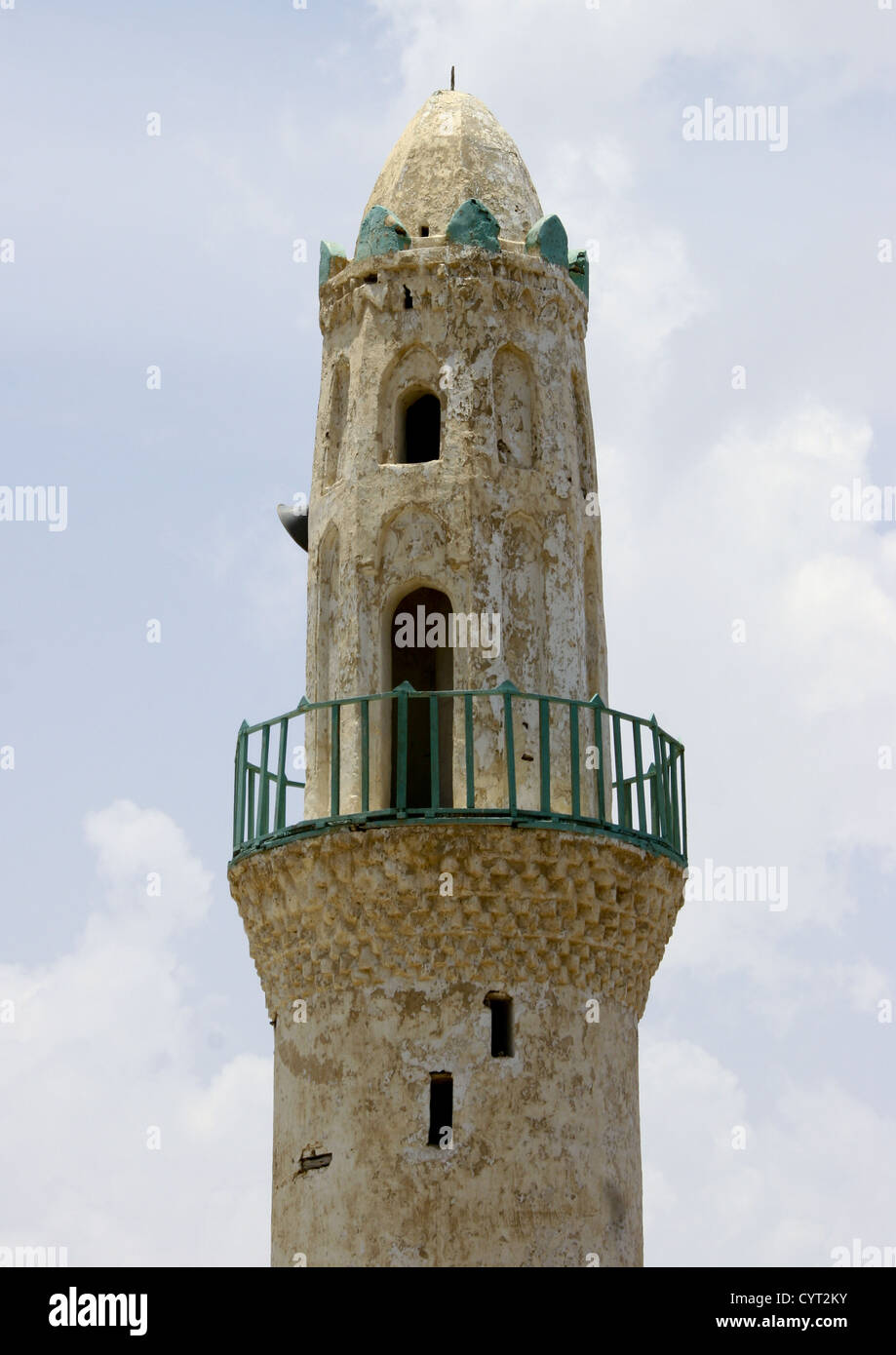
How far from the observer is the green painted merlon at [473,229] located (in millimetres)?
25375

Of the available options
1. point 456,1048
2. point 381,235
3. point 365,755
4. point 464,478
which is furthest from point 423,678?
point 456,1048

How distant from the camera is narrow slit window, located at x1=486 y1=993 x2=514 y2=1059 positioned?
2300 centimetres

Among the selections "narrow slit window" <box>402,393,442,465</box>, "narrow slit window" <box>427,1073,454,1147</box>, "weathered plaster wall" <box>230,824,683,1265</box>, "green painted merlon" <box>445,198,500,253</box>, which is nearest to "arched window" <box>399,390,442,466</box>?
"narrow slit window" <box>402,393,442,465</box>

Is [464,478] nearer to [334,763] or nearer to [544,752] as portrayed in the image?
[544,752]

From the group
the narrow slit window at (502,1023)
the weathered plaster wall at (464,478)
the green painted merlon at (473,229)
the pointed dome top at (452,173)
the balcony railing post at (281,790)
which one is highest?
the pointed dome top at (452,173)

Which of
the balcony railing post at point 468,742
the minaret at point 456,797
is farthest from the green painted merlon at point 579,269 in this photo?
the balcony railing post at point 468,742

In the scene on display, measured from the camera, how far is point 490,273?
25.3 metres

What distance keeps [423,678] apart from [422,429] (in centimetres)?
228

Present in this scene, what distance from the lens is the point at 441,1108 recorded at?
74.8 feet

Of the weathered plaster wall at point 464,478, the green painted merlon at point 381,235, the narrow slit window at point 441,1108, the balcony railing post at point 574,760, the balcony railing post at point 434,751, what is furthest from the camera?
the green painted merlon at point 381,235

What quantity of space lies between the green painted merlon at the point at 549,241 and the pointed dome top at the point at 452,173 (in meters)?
0.26

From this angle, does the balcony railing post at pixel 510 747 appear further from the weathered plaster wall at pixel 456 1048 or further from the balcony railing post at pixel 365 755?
the balcony railing post at pixel 365 755

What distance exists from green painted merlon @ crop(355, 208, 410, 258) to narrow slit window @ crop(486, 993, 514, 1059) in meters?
6.74

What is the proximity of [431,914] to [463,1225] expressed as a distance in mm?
2436
